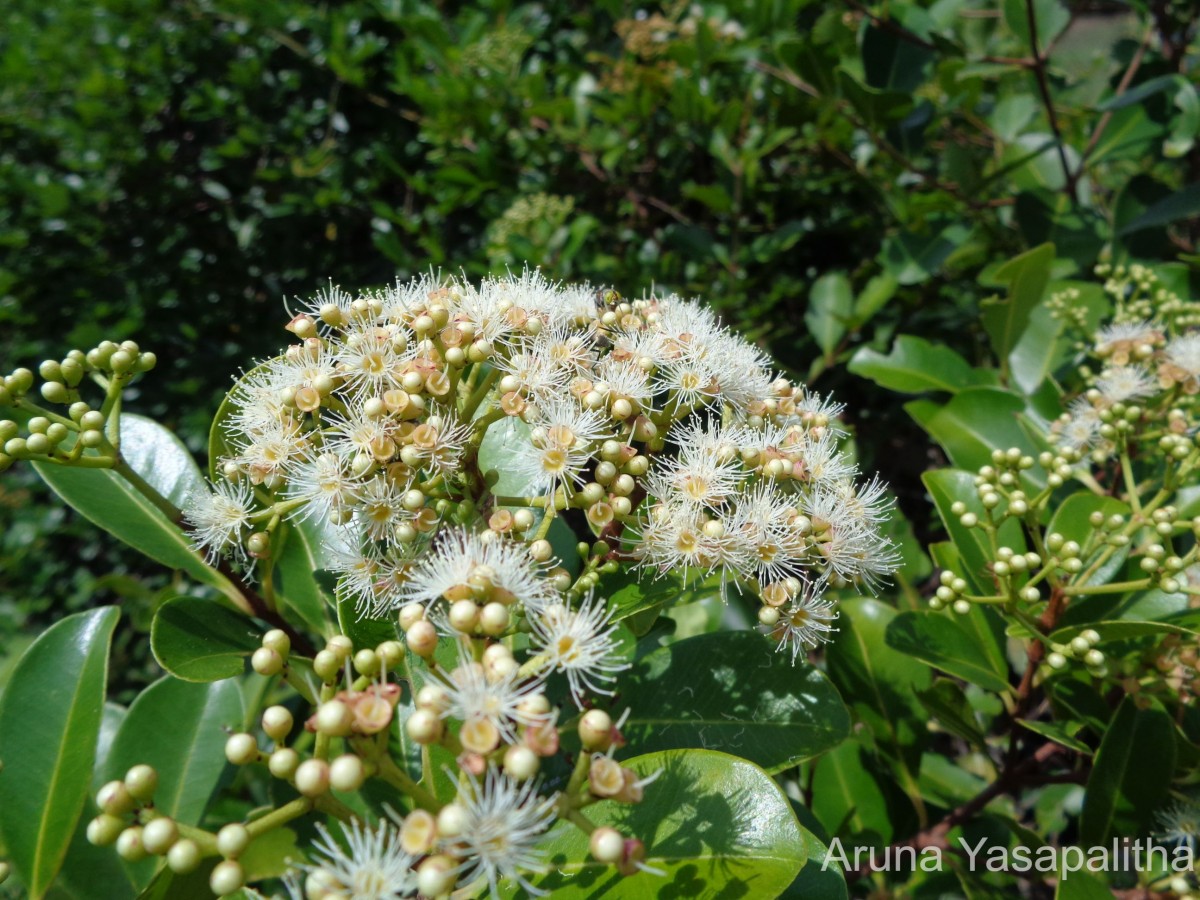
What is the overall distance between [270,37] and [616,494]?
329 centimetres

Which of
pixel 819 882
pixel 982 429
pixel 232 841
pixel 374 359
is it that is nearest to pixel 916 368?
pixel 982 429

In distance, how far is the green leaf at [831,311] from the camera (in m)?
2.55

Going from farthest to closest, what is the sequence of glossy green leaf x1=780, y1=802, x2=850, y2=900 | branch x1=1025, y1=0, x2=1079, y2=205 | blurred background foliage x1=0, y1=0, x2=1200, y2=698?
blurred background foliage x1=0, y1=0, x2=1200, y2=698 → branch x1=1025, y1=0, x2=1079, y2=205 → glossy green leaf x1=780, y1=802, x2=850, y2=900

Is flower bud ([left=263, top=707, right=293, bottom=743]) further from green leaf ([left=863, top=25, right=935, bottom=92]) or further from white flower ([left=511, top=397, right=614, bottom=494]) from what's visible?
green leaf ([left=863, top=25, right=935, bottom=92])

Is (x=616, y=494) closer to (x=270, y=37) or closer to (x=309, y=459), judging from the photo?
(x=309, y=459)

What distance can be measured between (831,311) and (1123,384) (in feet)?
3.25

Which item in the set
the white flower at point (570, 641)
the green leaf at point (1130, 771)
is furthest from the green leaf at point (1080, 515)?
the white flower at point (570, 641)

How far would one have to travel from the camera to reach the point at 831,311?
99.5 inches

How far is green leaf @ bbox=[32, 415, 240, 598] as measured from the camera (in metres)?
1.43

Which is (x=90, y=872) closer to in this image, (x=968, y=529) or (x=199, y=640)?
(x=199, y=640)

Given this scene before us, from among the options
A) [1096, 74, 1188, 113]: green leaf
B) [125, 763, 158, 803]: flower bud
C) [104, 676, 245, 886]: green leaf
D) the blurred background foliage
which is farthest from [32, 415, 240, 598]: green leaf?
[1096, 74, 1188, 113]: green leaf

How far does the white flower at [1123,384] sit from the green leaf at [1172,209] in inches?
32.4

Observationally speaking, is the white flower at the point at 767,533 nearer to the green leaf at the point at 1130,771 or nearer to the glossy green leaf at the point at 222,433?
the green leaf at the point at 1130,771

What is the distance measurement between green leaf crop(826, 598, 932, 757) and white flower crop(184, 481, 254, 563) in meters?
1.28
